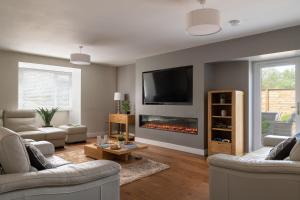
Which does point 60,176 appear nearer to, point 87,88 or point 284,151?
point 284,151

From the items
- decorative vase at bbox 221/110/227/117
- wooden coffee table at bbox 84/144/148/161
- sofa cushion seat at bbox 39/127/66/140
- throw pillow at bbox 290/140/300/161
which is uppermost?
decorative vase at bbox 221/110/227/117

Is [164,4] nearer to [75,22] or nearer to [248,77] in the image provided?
[75,22]

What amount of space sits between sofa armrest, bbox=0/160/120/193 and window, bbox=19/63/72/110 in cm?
530

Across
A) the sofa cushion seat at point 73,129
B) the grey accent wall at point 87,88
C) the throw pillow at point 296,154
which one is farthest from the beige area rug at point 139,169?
the grey accent wall at point 87,88

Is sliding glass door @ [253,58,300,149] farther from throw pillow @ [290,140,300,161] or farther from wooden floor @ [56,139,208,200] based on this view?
throw pillow @ [290,140,300,161]

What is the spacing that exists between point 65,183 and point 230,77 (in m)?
4.15

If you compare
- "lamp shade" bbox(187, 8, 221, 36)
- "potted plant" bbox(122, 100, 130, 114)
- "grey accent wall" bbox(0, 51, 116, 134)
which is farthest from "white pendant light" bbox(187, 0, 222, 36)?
"grey accent wall" bbox(0, 51, 116, 134)

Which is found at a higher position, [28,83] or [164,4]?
[164,4]

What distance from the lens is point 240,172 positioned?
179cm

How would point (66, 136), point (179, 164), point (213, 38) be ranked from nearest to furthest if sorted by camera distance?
point (179, 164) < point (213, 38) < point (66, 136)

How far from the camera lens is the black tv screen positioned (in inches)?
193

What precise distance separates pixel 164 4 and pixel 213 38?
1796 mm

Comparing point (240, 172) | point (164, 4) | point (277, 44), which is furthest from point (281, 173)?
point (277, 44)

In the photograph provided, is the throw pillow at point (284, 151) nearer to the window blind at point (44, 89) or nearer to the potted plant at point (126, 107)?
the potted plant at point (126, 107)
